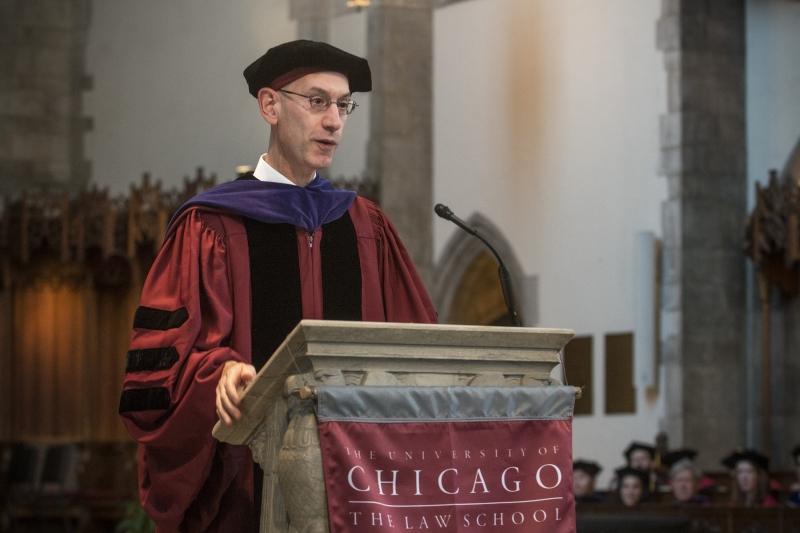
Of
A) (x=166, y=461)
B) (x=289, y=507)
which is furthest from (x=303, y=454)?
(x=166, y=461)

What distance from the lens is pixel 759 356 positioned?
1396 centimetres

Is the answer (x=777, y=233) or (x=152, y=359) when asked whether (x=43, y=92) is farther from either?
(x=152, y=359)

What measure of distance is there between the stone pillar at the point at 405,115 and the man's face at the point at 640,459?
4567 mm

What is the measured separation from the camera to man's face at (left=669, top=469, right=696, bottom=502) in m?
11.7

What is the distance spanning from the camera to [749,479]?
37.9 feet

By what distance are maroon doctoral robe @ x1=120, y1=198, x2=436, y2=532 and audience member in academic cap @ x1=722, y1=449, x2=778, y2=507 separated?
8.28m

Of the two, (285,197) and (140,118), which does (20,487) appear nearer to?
(140,118)

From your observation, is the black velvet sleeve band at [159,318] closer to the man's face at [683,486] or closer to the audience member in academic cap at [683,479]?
the audience member in academic cap at [683,479]

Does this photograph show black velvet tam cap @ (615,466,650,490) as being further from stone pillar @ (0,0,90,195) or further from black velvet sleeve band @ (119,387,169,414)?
black velvet sleeve band @ (119,387,169,414)

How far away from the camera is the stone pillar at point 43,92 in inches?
736

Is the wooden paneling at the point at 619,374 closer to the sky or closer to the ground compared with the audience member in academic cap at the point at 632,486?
closer to the sky

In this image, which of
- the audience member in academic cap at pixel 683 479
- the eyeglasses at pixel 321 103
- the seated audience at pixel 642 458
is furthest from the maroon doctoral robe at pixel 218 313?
the seated audience at pixel 642 458

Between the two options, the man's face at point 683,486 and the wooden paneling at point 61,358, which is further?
the wooden paneling at point 61,358

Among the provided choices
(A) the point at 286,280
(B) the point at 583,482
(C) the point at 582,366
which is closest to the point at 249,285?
(A) the point at 286,280
